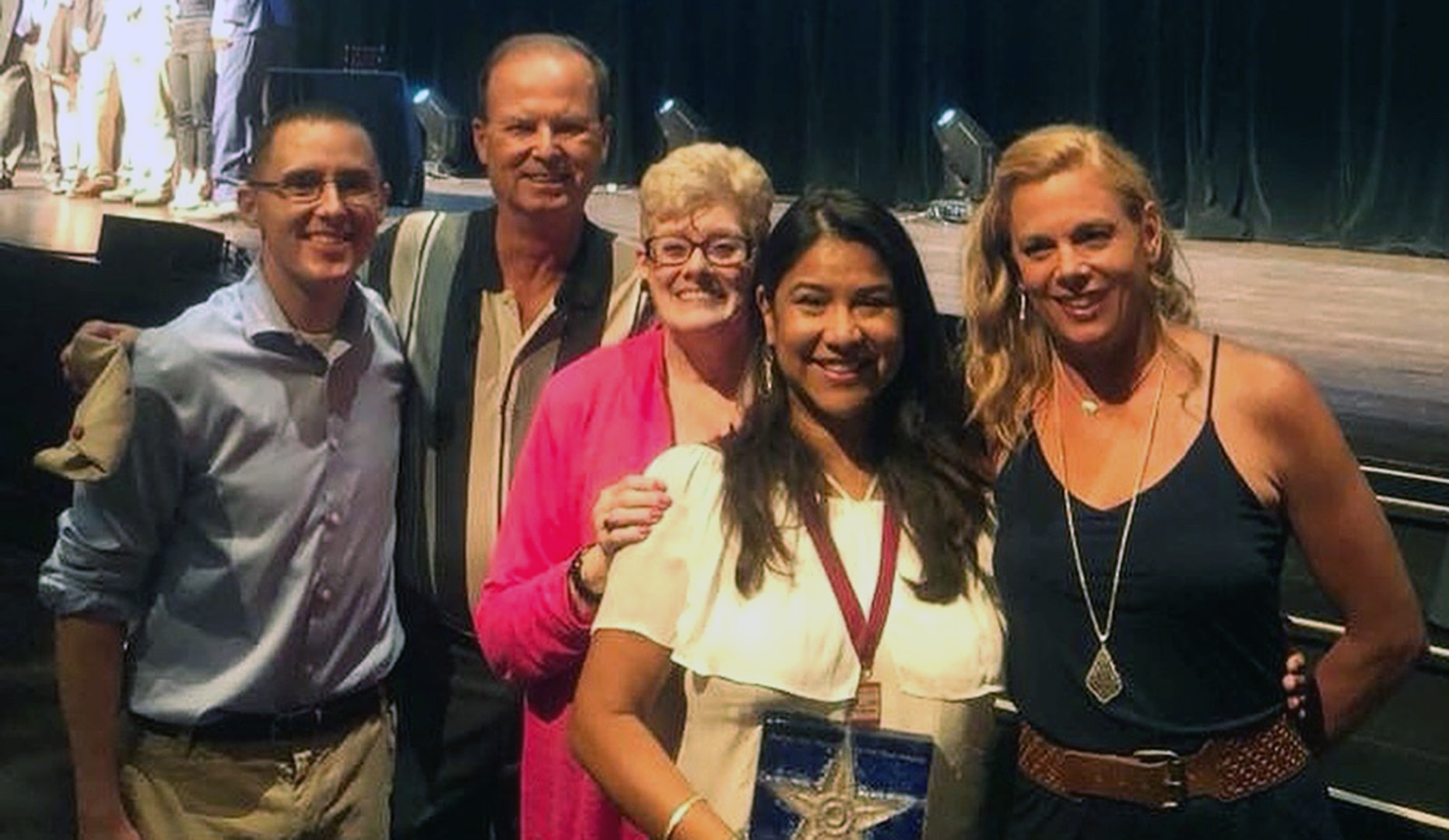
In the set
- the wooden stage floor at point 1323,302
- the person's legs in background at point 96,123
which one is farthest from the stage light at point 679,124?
the person's legs in background at point 96,123

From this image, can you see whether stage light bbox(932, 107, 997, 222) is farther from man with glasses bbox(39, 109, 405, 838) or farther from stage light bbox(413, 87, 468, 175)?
man with glasses bbox(39, 109, 405, 838)

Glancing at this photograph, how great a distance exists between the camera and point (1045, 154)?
156 centimetres

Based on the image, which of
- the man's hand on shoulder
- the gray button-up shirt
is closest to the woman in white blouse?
the gray button-up shirt

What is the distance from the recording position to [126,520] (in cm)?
172

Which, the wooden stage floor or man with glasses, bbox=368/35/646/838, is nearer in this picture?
man with glasses, bbox=368/35/646/838

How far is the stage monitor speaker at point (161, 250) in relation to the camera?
4172 millimetres

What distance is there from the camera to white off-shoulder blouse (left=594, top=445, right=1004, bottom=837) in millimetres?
1386

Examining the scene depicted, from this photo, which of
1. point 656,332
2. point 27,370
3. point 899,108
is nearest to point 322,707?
point 656,332

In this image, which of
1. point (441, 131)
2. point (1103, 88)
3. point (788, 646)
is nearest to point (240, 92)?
point (441, 131)

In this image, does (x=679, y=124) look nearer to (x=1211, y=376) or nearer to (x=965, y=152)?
(x=965, y=152)

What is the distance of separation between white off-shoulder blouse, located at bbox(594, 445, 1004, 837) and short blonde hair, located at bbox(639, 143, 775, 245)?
1.25 feet

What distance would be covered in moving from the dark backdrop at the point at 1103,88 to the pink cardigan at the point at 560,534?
647 centimetres

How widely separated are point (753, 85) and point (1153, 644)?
31.0 feet

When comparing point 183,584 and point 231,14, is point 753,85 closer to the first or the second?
point 231,14
